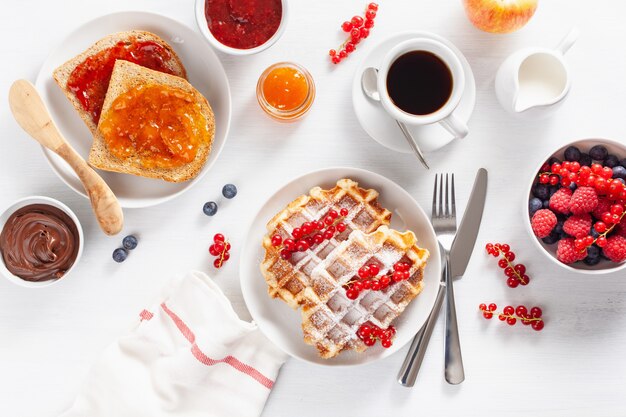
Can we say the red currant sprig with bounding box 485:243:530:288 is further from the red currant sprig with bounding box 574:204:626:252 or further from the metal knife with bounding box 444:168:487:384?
the red currant sprig with bounding box 574:204:626:252

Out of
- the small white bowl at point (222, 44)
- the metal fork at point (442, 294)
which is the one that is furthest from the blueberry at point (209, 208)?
the metal fork at point (442, 294)

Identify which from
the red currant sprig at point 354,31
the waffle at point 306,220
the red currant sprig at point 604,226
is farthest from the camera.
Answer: the red currant sprig at point 354,31

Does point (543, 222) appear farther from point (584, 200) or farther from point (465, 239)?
point (465, 239)

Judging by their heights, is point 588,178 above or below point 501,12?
below

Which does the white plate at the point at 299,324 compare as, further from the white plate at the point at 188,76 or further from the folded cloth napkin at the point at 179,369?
the white plate at the point at 188,76

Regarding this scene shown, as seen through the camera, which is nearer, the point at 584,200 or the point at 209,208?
the point at 584,200

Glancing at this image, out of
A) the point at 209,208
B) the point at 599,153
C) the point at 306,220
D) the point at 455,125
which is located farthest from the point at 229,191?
the point at 599,153

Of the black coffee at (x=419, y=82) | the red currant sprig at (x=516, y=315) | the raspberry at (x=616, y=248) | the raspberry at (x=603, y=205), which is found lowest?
the red currant sprig at (x=516, y=315)
